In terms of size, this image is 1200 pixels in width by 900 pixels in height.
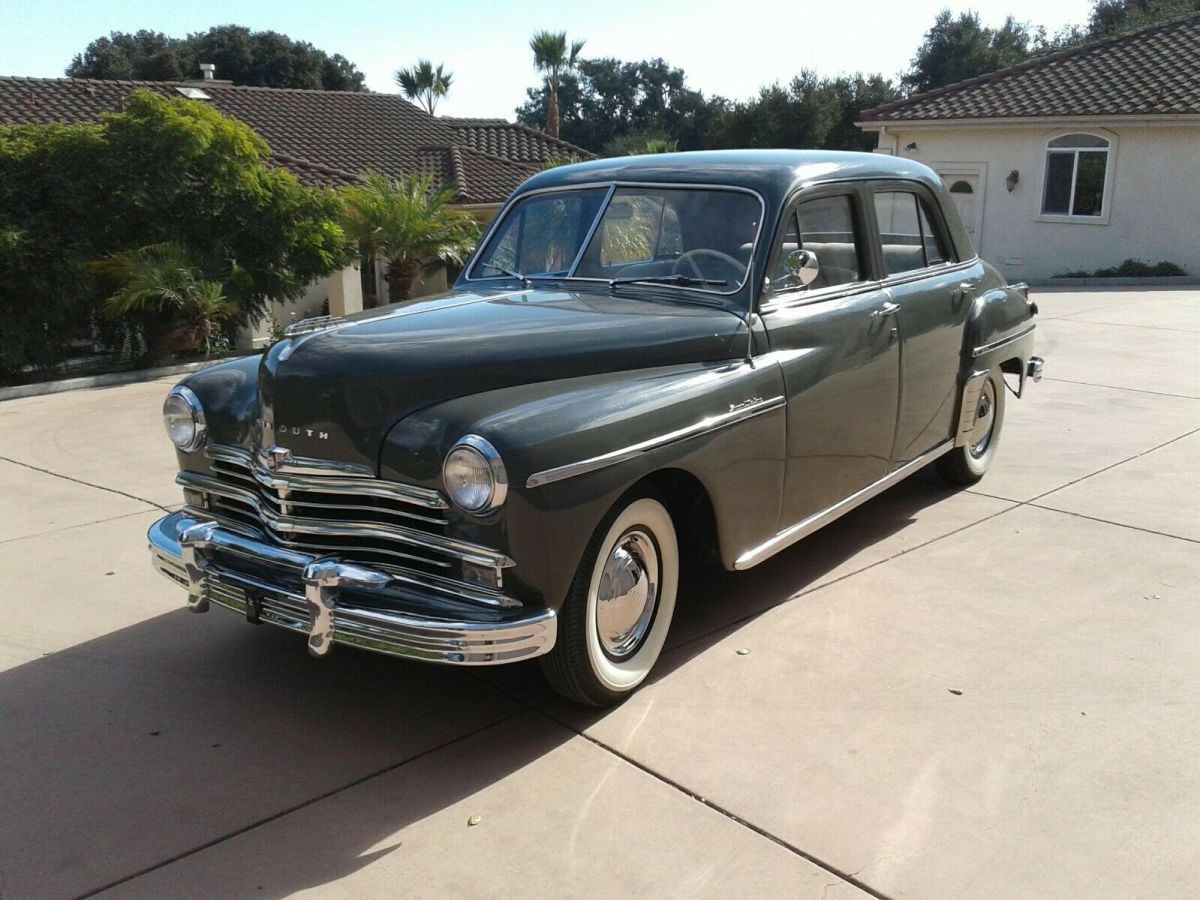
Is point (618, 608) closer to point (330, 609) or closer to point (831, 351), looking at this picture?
point (330, 609)

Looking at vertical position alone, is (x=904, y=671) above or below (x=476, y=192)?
below

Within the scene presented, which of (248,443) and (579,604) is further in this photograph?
(248,443)

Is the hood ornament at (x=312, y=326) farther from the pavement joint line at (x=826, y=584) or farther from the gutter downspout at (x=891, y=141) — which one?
the gutter downspout at (x=891, y=141)

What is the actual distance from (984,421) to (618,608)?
11.5 ft

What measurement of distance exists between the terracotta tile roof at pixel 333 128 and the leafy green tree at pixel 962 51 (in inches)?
1158

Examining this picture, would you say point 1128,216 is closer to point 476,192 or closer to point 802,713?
point 476,192

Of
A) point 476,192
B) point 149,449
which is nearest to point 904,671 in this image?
point 149,449

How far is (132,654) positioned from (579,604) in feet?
6.56

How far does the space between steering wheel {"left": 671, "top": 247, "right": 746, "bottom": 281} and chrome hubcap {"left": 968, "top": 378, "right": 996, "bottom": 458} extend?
2.33 metres

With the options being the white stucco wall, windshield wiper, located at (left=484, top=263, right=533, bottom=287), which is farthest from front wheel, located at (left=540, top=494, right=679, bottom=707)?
the white stucco wall

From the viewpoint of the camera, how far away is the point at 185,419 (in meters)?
4.07

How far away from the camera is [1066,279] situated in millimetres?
20156

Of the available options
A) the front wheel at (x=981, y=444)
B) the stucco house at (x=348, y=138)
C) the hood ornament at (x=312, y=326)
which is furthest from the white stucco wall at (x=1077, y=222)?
the hood ornament at (x=312, y=326)

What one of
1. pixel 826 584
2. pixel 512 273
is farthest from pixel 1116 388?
pixel 512 273
